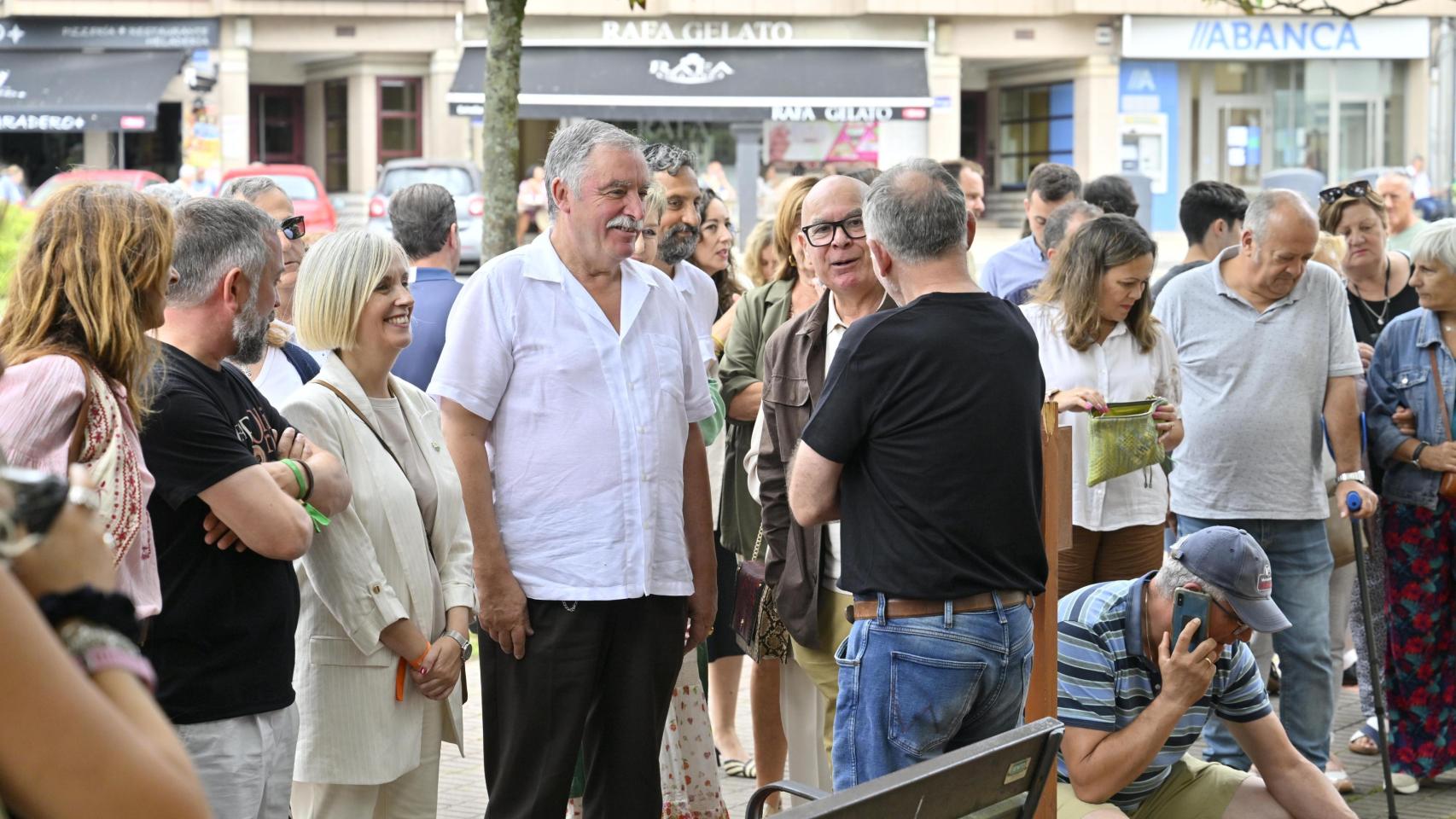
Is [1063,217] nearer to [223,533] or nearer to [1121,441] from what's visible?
[1121,441]

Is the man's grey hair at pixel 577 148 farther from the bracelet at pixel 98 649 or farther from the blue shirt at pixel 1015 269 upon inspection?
the blue shirt at pixel 1015 269

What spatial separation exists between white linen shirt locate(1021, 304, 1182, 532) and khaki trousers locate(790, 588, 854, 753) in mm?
1052

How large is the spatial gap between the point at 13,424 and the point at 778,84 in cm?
2962

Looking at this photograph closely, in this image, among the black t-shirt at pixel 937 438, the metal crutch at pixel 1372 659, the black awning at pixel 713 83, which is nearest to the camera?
the black t-shirt at pixel 937 438

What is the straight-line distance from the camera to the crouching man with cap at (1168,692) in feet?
12.4

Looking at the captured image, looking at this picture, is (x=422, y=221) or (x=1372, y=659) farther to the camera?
(x=422, y=221)

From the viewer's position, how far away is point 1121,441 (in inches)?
197

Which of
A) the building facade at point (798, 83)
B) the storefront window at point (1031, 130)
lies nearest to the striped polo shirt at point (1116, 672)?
the building facade at point (798, 83)

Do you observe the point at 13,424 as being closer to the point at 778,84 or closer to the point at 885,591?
the point at 885,591

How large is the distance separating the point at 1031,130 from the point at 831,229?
32.1m

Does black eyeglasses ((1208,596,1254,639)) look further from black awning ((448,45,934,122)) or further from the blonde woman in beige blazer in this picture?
black awning ((448,45,934,122))

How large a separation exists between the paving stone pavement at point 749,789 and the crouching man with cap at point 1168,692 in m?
1.57

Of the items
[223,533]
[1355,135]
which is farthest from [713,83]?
[223,533]

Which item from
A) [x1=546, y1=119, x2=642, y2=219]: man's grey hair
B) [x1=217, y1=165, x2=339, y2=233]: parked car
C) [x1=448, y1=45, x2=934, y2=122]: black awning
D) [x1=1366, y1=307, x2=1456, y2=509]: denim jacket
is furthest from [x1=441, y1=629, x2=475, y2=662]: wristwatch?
[x1=448, y1=45, x2=934, y2=122]: black awning
